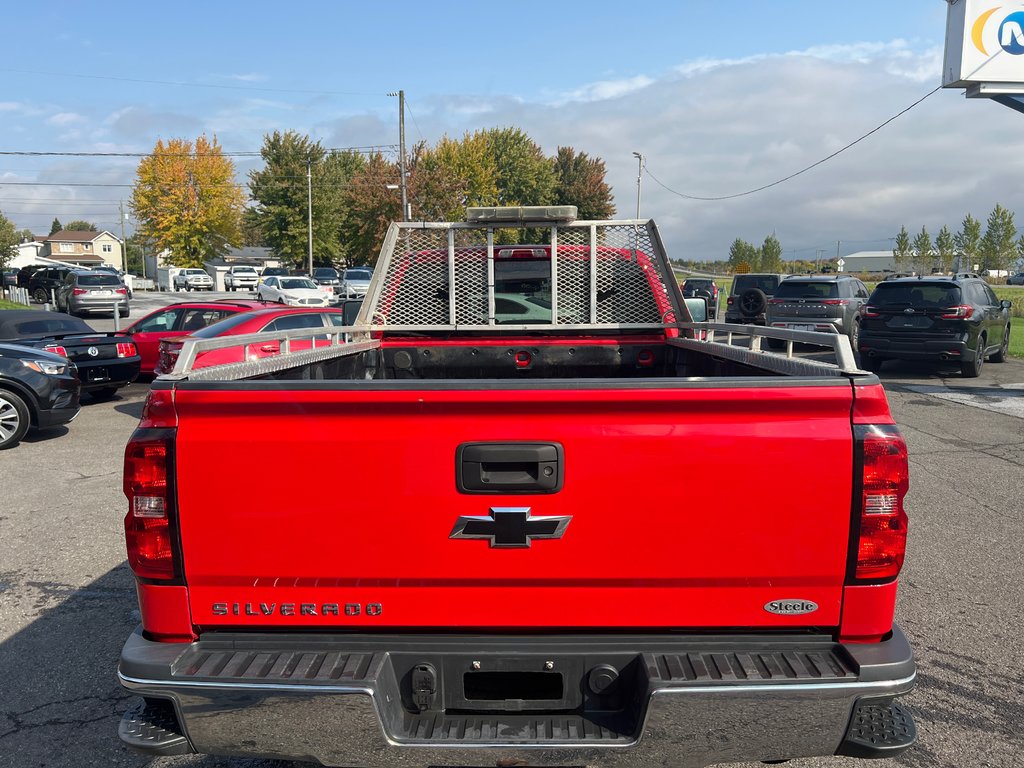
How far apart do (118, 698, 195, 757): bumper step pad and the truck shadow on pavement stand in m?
0.59

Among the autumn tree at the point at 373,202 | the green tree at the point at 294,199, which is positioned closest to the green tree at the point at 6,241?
the green tree at the point at 294,199

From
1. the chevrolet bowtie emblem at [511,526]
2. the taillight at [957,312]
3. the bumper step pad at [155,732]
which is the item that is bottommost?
the bumper step pad at [155,732]

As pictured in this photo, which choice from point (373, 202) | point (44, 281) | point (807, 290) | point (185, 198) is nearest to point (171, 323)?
point (807, 290)

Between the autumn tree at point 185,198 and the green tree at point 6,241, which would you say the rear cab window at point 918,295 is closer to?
the autumn tree at point 185,198

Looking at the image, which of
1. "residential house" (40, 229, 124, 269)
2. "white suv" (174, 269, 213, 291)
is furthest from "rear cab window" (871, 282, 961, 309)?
"residential house" (40, 229, 124, 269)

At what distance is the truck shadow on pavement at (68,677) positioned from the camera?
3143 mm

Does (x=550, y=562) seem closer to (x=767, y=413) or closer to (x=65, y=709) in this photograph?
(x=767, y=413)

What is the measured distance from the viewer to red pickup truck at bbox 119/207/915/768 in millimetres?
2121

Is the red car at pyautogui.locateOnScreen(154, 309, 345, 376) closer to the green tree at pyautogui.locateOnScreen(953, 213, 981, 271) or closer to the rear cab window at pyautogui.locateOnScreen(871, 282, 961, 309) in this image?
the rear cab window at pyautogui.locateOnScreen(871, 282, 961, 309)

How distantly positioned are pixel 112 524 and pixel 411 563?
4.77 metres

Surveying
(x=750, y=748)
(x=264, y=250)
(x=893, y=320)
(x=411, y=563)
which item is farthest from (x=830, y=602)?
(x=264, y=250)

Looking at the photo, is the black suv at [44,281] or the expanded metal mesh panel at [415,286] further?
the black suv at [44,281]

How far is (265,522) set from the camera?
2.23 metres

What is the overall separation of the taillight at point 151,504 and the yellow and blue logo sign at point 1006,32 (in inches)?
824
